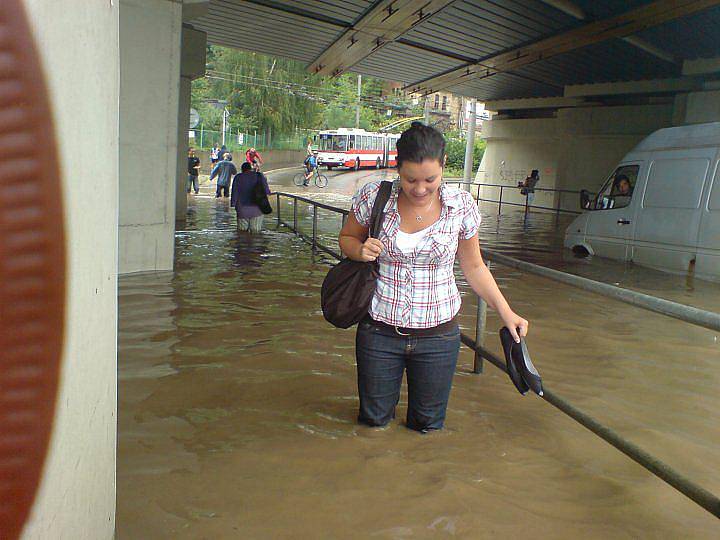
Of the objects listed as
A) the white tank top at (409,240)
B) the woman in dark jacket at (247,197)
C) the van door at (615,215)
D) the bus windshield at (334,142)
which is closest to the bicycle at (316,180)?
the bus windshield at (334,142)

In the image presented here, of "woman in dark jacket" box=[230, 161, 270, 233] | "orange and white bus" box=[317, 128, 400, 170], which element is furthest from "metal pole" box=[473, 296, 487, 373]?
"orange and white bus" box=[317, 128, 400, 170]

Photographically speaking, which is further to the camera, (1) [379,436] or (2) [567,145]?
(2) [567,145]

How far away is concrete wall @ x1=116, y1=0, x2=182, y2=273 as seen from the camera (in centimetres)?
732

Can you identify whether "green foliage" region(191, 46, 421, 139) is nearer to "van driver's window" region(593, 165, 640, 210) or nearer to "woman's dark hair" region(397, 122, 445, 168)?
"van driver's window" region(593, 165, 640, 210)

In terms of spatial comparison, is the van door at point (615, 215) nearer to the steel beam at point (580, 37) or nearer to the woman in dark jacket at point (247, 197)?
the steel beam at point (580, 37)

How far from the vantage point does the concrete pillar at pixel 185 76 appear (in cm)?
1385

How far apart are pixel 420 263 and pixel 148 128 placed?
219 inches

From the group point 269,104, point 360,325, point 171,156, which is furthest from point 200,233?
point 269,104

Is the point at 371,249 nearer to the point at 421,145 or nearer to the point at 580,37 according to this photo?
the point at 421,145

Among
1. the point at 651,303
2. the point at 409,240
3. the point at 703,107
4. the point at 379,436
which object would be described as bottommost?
the point at 379,436

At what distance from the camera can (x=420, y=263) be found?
9.77 feet

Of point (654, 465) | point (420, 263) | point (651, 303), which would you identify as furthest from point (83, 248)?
point (654, 465)

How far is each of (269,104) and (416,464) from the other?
151 feet

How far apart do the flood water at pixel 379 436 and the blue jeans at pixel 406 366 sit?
0.21 metres
